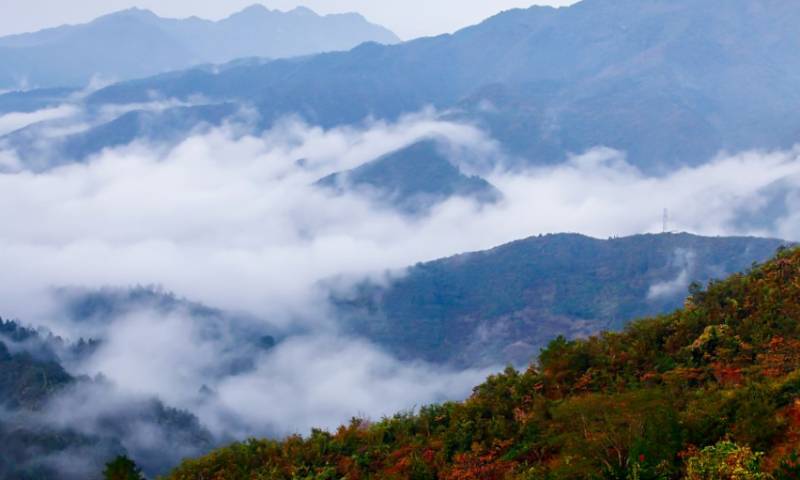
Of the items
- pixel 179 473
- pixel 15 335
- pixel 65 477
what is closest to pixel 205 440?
pixel 65 477

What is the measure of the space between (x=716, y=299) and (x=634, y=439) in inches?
499

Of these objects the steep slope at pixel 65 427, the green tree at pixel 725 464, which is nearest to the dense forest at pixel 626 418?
the green tree at pixel 725 464

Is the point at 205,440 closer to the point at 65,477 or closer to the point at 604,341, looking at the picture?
the point at 65,477

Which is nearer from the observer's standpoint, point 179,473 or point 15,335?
point 179,473

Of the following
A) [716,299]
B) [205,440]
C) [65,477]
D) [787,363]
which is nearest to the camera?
[787,363]

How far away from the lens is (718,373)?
93.8 feet

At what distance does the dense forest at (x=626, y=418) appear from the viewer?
74.8ft

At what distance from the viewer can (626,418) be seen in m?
25.0

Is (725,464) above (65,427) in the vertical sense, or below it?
below

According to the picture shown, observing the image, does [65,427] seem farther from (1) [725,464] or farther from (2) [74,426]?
(1) [725,464]

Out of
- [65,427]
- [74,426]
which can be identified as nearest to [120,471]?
[65,427]

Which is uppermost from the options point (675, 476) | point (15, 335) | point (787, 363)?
point (15, 335)

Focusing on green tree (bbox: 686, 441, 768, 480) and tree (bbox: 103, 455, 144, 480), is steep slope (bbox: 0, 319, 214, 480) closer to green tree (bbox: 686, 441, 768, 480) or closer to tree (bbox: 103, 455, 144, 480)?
tree (bbox: 103, 455, 144, 480)

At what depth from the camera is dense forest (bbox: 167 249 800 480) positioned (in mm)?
22797
